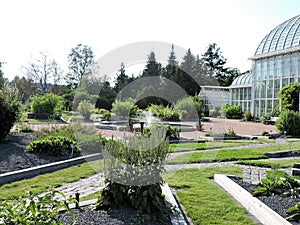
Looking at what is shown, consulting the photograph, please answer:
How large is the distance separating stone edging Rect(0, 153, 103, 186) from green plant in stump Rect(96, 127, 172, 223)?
106 inches

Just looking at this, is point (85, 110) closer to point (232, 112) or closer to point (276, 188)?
point (232, 112)

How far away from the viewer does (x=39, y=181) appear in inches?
231

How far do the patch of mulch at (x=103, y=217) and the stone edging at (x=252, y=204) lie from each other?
53.6 inches

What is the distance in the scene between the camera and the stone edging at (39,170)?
5.86 m

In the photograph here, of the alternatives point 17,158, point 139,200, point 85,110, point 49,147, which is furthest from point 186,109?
point 139,200

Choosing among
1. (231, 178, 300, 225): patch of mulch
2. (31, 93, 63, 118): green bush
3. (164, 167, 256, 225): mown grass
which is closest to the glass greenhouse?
(31, 93, 63, 118): green bush

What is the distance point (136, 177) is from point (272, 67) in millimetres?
25600

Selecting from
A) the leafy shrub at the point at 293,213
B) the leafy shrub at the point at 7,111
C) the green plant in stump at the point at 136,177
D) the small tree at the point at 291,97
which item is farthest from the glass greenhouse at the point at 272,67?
the green plant in stump at the point at 136,177

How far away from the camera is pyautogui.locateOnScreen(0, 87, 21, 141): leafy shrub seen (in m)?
9.07

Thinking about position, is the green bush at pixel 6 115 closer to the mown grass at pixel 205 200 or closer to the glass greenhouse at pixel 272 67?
the mown grass at pixel 205 200

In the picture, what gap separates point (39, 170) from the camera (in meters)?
6.54

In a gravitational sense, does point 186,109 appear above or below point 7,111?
above

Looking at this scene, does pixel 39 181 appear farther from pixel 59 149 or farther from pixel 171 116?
pixel 171 116

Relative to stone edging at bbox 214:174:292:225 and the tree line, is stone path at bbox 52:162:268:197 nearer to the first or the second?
stone edging at bbox 214:174:292:225
